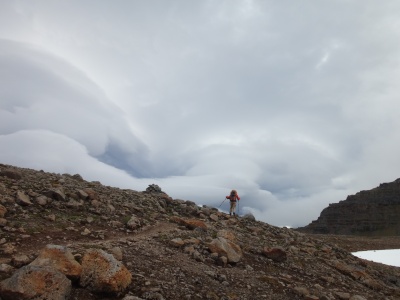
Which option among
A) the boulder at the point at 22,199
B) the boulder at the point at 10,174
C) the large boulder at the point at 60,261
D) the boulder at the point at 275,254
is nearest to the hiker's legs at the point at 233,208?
the boulder at the point at 275,254

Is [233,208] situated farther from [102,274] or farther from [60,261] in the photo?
[60,261]

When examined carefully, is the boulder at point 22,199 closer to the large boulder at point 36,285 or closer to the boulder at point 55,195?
the boulder at point 55,195

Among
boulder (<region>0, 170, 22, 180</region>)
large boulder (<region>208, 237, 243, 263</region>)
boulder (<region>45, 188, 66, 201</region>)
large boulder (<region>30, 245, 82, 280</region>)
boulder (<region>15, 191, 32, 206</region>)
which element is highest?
boulder (<region>0, 170, 22, 180</region>)

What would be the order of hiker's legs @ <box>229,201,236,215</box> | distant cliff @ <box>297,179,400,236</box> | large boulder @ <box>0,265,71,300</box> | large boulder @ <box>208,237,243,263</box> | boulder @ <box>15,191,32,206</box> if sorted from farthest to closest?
distant cliff @ <box>297,179,400,236</box> → hiker's legs @ <box>229,201,236,215</box> → boulder @ <box>15,191,32,206</box> → large boulder @ <box>208,237,243,263</box> → large boulder @ <box>0,265,71,300</box>

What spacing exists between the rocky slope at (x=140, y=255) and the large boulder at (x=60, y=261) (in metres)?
0.02

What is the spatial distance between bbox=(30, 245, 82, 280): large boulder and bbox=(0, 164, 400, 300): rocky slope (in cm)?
2

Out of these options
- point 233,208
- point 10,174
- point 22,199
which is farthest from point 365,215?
point 22,199

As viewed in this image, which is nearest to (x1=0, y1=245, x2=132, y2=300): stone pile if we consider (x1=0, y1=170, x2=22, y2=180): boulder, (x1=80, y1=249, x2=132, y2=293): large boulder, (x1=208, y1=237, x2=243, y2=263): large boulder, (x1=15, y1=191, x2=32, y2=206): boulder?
(x1=80, y1=249, x2=132, y2=293): large boulder

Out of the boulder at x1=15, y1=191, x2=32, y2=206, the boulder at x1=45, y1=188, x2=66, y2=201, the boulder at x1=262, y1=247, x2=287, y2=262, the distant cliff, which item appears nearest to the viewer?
the boulder at x1=15, y1=191, x2=32, y2=206

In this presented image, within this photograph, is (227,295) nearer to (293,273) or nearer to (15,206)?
(293,273)

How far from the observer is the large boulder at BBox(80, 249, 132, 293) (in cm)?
812

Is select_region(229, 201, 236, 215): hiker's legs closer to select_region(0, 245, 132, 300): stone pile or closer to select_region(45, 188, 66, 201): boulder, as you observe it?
select_region(45, 188, 66, 201): boulder

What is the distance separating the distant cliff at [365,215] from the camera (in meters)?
156

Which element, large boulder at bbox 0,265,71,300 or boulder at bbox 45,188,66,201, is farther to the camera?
boulder at bbox 45,188,66,201
